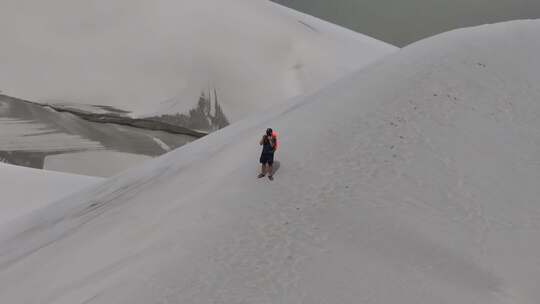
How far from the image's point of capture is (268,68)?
38.3 meters

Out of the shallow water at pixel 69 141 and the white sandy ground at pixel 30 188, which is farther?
the shallow water at pixel 69 141

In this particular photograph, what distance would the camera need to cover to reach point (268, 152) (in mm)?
7633

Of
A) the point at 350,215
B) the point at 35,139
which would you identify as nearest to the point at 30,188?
the point at 35,139

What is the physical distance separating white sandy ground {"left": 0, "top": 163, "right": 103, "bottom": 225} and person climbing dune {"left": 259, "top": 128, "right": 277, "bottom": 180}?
35.7 ft

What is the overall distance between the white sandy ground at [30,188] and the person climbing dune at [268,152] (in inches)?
429

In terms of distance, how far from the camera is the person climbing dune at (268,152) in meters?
7.59

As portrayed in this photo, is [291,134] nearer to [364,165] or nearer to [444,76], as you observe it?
[364,165]

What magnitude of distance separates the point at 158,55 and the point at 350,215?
30.7 metres

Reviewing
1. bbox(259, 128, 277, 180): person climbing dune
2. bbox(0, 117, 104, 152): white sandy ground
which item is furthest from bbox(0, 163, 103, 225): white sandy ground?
bbox(259, 128, 277, 180): person climbing dune

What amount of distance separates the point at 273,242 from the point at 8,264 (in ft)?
19.7

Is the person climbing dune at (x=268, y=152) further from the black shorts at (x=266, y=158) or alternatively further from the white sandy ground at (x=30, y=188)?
the white sandy ground at (x=30, y=188)

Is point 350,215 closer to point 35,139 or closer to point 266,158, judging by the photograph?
point 266,158

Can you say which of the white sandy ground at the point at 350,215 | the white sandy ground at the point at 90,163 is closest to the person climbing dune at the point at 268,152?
the white sandy ground at the point at 350,215

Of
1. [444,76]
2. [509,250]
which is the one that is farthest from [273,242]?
[444,76]
